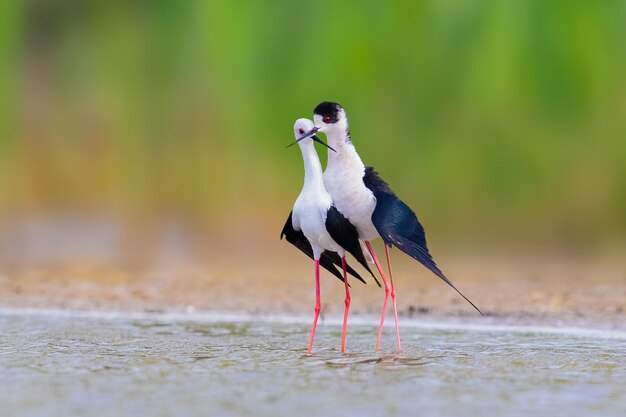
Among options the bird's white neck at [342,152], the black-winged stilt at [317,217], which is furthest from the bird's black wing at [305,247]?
the bird's white neck at [342,152]

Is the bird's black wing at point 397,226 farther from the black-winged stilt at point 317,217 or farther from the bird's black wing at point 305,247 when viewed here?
the bird's black wing at point 305,247

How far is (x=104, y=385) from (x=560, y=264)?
5015 mm

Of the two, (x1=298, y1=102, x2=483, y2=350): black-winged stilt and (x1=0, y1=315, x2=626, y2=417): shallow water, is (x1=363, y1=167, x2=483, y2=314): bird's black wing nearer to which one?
(x1=298, y1=102, x2=483, y2=350): black-winged stilt

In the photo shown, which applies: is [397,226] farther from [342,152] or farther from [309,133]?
[309,133]

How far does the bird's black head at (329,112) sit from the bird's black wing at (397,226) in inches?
15.1

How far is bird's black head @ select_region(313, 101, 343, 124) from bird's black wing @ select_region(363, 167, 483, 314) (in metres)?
0.38

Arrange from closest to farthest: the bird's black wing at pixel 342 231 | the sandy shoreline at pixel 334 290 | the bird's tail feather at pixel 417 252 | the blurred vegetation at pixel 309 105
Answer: the bird's tail feather at pixel 417 252 → the bird's black wing at pixel 342 231 → the sandy shoreline at pixel 334 290 → the blurred vegetation at pixel 309 105

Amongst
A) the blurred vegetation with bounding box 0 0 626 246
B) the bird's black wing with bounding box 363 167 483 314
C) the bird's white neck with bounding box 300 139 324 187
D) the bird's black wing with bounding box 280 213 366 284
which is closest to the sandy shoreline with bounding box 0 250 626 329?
the blurred vegetation with bounding box 0 0 626 246

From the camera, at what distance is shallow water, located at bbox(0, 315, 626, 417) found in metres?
5.14

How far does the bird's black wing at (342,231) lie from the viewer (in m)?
6.51

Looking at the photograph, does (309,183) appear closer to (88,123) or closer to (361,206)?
(361,206)

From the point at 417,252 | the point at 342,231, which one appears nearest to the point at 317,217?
the point at 342,231

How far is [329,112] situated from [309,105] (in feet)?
12.0

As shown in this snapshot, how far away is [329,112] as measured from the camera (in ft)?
22.1
